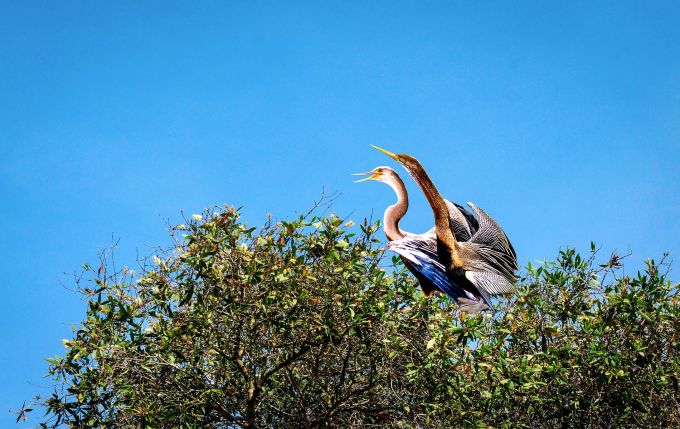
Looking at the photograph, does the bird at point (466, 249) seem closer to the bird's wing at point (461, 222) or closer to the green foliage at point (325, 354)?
the bird's wing at point (461, 222)

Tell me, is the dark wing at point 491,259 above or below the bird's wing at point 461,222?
below

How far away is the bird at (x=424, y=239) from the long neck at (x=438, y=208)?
0.21 m

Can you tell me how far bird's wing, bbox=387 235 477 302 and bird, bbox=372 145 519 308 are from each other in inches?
0.8

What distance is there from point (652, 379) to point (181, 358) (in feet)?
25.6

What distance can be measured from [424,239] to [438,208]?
2.46 ft

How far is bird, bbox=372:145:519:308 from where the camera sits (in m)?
18.8

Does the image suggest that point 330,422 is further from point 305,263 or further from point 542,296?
point 542,296

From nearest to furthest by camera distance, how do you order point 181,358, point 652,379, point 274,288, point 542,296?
1. point 274,288
2. point 181,358
3. point 652,379
4. point 542,296

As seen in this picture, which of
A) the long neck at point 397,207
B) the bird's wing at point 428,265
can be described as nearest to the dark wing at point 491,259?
the bird's wing at point 428,265

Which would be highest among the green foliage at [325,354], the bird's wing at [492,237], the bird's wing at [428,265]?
the bird's wing at [492,237]

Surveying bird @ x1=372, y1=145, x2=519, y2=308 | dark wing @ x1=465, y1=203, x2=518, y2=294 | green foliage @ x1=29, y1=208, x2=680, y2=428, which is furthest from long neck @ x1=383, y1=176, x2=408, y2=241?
green foliage @ x1=29, y1=208, x2=680, y2=428

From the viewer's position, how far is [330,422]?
13.9 metres

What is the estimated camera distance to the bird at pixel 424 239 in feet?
62.3

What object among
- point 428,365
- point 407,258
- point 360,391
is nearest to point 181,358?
point 360,391
